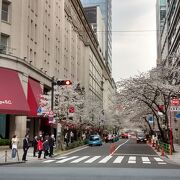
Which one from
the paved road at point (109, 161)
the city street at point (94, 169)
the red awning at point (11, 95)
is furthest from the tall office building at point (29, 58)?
the city street at point (94, 169)

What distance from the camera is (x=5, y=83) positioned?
41.1 metres

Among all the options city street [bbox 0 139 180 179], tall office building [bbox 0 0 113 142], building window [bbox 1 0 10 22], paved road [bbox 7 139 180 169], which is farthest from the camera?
building window [bbox 1 0 10 22]

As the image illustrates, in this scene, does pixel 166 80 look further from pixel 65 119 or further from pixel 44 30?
pixel 44 30

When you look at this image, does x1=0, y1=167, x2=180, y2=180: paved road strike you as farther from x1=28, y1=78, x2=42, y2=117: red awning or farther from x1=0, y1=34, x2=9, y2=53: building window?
x1=28, y1=78, x2=42, y2=117: red awning

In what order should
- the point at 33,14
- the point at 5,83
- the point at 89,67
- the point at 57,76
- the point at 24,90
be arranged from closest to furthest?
the point at 5,83, the point at 24,90, the point at 33,14, the point at 57,76, the point at 89,67

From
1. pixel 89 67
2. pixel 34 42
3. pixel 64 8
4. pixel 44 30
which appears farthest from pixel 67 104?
pixel 89 67

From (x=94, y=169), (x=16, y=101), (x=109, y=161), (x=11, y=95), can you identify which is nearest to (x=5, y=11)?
(x=11, y=95)

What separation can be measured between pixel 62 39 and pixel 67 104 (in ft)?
78.1

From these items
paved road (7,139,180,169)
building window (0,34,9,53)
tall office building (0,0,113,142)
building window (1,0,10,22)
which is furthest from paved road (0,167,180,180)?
building window (1,0,10,22)

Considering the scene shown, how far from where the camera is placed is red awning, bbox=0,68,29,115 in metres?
40.4

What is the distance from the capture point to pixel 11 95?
41.5 metres

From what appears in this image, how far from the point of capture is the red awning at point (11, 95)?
4044cm

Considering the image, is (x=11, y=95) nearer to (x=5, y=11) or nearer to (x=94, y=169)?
(x=5, y=11)

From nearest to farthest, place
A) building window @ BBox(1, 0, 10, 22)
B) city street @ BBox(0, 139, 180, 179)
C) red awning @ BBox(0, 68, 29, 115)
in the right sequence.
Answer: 1. city street @ BBox(0, 139, 180, 179)
2. red awning @ BBox(0, 68, 29, 115)
3. building window @ BBox(1, 0, 10, 22)
